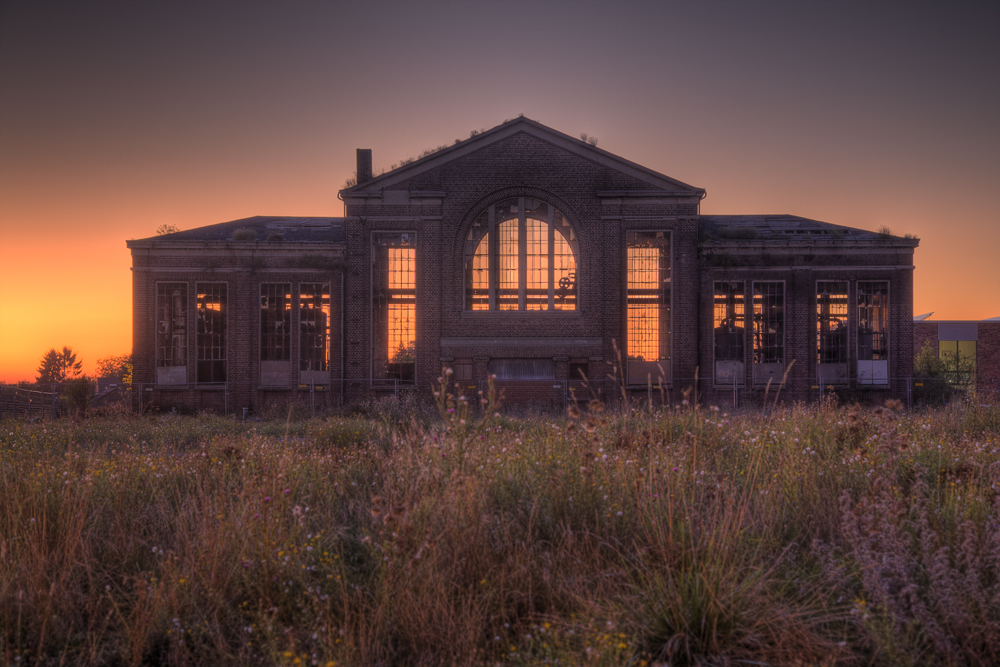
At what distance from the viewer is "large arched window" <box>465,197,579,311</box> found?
24.3 m

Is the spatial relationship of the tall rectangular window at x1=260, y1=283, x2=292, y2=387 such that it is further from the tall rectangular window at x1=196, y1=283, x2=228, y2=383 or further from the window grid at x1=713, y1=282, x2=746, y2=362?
the window grid at x1=713, y1=282, x2=746, y2=362

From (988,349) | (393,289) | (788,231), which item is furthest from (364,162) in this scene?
(988,349)

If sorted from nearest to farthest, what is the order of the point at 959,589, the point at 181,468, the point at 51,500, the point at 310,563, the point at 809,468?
the point at 959,589, the point at 310,563, the point at 51,500, the point at 809,468, the point at 181,468

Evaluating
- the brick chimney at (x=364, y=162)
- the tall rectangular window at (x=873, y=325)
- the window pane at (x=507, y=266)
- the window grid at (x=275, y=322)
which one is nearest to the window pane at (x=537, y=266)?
the window pane at (x=507, y=266)

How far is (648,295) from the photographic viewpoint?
80.9ft

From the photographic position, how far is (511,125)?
24422mm

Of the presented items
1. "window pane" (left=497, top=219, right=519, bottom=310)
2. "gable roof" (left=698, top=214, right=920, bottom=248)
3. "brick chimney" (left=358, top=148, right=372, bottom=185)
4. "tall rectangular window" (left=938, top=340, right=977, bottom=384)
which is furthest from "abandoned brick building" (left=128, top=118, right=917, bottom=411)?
"tall rectangular window" (left=938, top=340, right=977, bottom=384)

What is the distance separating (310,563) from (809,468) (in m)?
4.90

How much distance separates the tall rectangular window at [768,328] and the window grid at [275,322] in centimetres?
2113

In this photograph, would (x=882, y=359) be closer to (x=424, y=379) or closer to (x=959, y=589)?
Answer: (x=424, y=379)

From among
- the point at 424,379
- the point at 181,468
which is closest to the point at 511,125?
the point at 424,379

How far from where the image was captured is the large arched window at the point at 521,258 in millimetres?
24266

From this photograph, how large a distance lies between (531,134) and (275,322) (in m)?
14.2

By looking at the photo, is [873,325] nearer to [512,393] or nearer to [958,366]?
[958,366]
